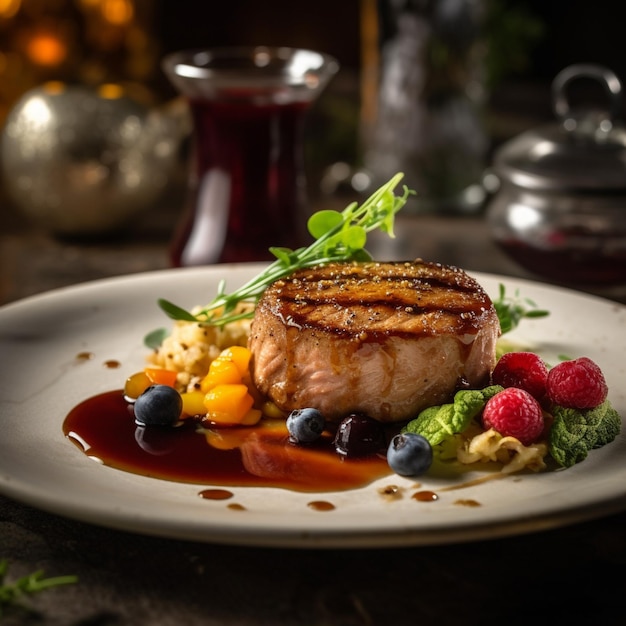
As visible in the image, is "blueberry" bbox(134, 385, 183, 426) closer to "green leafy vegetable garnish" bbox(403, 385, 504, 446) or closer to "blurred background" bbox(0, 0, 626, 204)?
"green leafy vegetable garnish" bbox(403, 385, 504, 446)

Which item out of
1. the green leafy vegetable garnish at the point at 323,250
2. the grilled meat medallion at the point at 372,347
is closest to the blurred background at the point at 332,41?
the green leafy vegetable garnish at the point at 323,250

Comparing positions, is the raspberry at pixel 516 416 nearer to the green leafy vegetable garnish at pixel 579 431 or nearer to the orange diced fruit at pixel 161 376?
the green leafy vegetable garnish at pixel 579 431

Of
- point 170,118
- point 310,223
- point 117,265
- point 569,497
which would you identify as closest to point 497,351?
point 310,223

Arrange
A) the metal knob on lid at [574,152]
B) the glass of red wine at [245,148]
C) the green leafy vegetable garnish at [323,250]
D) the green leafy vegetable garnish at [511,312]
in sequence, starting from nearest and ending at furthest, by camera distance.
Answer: the green leafy vegetable garnish at [323,250]
the green leafy vegetable garnish at [511,312]
the glass of red wine at [245,148]
the metal knob on lid at [574,152]

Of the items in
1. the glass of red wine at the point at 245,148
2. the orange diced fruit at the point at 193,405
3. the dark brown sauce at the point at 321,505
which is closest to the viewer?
the dark brown sauce at the point at 321,505

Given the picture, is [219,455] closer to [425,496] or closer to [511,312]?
[425,496]

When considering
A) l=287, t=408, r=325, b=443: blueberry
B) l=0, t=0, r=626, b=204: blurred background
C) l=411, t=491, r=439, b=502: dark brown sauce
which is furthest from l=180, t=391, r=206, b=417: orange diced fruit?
l=0, t=0, r=626, b=204: blurred background
